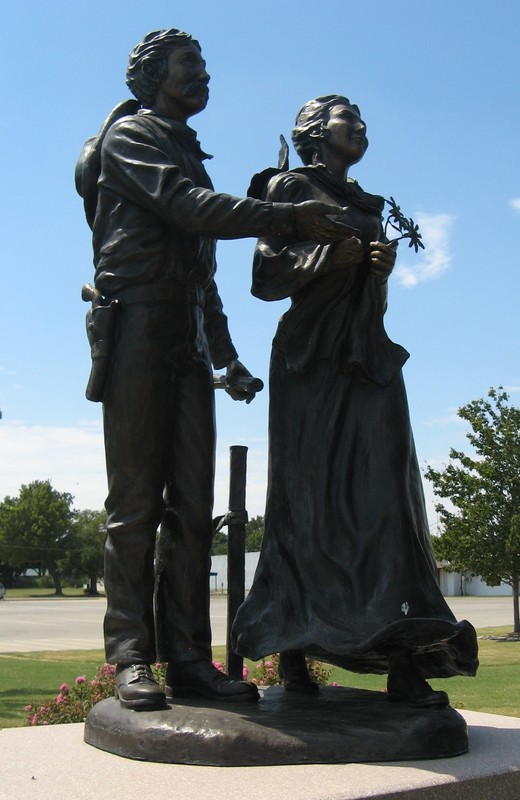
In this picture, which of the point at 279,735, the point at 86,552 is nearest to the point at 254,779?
the point at 279,735

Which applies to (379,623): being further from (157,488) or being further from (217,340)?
(217,340)

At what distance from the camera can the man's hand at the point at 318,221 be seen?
3775mm

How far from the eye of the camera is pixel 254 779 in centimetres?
302

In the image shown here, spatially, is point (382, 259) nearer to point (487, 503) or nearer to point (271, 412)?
point (271, 412)

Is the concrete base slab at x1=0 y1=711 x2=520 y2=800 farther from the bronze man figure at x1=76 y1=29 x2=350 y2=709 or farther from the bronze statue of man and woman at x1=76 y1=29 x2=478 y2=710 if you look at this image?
the bronze man figure at x1=76 y1=29 x2=350 y2=709

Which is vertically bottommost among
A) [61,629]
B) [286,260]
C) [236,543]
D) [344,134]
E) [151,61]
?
[61,629]

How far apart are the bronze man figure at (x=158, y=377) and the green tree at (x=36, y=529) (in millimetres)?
68262

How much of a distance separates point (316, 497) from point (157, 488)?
691 millimetres

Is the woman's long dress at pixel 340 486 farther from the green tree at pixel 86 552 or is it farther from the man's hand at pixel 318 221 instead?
the green tree at pixel 86 552

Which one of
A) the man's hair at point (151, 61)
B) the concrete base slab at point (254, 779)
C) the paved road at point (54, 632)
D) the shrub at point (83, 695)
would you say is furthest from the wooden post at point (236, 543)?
the paved road at point (54, 632)

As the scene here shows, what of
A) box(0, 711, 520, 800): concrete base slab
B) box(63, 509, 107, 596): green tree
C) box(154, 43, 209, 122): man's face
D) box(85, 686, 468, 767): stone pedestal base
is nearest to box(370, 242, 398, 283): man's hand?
box(154, 43, 209, 122): man's face

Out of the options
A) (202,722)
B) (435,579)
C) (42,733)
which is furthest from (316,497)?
(42,733)

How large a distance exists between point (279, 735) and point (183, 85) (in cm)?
285

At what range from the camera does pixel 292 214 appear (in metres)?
3.78
